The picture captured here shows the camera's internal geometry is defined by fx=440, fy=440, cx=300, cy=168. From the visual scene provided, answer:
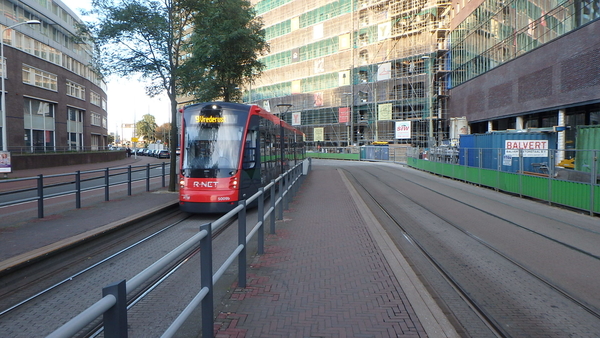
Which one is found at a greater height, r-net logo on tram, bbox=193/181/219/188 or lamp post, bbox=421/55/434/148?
lamp post, bbox=421/55/434/148

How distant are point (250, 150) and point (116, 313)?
10.5 metres

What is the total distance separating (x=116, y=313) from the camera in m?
2.06

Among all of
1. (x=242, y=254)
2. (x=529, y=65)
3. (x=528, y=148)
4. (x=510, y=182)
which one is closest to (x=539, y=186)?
(x=510, y=182)

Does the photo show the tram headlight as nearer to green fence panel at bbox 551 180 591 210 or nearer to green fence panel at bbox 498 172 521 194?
green fence panel at bbox 551 180 591 210

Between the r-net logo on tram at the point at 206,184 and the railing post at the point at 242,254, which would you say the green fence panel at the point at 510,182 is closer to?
the r-net logo on tram at the point at 206,184

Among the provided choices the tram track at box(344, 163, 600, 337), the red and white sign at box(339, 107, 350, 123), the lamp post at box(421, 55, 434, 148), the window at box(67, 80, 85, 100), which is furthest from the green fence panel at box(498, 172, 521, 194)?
the window at box(67, 80, 85, 100)

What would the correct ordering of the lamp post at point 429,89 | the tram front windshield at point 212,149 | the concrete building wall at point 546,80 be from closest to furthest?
the tram front windshield at point 212,149 < the concrete building wall at point 546,80 < the lamp post at point 429,89

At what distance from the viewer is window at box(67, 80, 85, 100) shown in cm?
4666

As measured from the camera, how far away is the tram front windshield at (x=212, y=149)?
464 inches

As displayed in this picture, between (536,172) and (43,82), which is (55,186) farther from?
(43,82)

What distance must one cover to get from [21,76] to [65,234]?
33931 millimetres

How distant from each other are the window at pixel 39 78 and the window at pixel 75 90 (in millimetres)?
4076

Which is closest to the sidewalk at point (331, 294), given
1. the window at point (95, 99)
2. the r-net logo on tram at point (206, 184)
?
the r-net logo on tram at point (206, 184)

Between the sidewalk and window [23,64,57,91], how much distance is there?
37.2m
